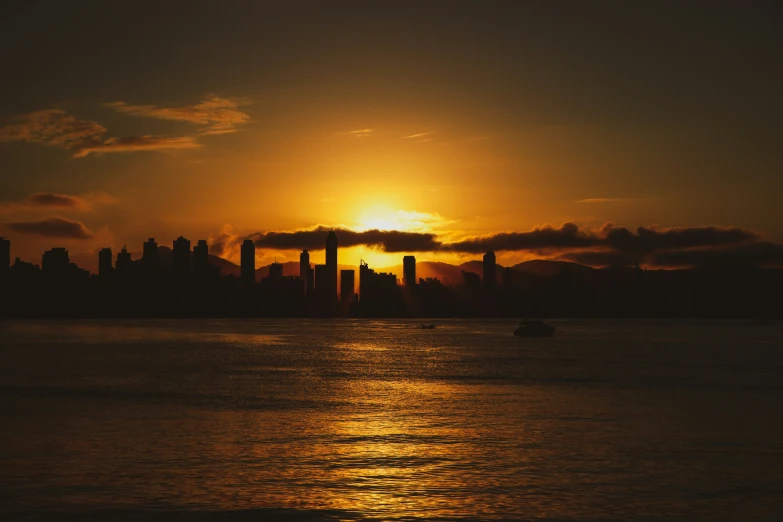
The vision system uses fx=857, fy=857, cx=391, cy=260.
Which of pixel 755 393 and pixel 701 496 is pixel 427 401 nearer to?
pixel 755 393

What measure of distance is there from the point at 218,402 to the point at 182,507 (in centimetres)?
4591

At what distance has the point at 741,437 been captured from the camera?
58562 millimetres

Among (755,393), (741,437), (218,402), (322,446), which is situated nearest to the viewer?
(322,446)

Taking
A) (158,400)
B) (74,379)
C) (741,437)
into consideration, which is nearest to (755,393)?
(741,437)

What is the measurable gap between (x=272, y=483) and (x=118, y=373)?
90.4 m

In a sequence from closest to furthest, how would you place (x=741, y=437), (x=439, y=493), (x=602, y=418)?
(x=439, y=493)
(x=741, y=437)
(x=602, y=418)

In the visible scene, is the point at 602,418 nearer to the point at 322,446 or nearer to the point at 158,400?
the point at 322,446

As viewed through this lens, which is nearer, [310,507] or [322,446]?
[310,507]

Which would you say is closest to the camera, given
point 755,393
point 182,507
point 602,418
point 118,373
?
point 182,507

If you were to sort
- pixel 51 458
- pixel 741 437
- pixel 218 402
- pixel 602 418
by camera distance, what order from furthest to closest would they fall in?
pixel 218 402 → pixel 602 418 → pixel 741 437 → pixel 51 458

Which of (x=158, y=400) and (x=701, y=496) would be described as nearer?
(x=701, y=496)

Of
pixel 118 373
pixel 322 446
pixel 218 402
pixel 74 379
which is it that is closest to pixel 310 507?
pixel 322 446

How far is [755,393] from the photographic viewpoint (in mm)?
93125

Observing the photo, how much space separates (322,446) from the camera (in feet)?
177
